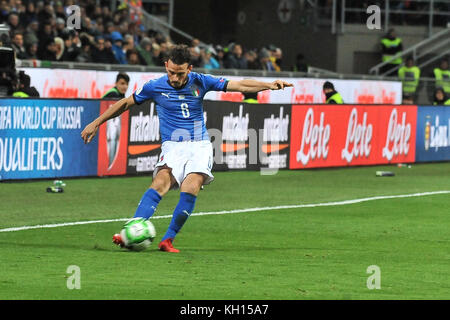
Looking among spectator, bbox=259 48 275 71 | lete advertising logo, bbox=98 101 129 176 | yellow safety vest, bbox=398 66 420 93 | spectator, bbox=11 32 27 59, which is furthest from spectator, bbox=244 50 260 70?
lete advertising logo, bbox=98 101 129 176

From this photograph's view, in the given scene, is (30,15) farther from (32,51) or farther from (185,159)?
(185,159)

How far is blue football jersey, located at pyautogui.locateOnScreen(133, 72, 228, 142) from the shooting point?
500 inches

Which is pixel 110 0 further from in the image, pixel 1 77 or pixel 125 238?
pixel 125 238

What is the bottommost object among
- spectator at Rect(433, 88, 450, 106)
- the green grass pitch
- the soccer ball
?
the green grass pitch

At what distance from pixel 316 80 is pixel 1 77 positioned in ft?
39.2

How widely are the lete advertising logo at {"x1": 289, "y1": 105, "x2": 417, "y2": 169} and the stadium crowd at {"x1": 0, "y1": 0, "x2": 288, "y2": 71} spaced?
4560 millimetres

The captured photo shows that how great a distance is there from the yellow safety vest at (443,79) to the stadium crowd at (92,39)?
15.2ft

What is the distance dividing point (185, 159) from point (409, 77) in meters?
24.3

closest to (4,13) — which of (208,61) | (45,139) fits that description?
(208,61)

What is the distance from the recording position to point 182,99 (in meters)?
12.7

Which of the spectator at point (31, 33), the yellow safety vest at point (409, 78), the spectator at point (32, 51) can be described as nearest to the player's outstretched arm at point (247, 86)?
the spectator at point (32, 51)

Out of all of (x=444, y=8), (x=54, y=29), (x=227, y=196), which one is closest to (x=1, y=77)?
(x=227, y=196)

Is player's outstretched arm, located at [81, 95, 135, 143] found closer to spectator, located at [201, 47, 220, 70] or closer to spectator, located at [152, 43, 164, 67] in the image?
spectator, located at [152, 43, 164, 67]

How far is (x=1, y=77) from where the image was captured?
68.3ft
